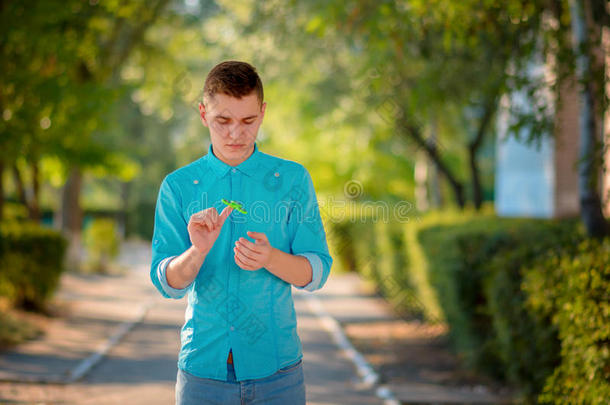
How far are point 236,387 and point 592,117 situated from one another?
5.07 meters

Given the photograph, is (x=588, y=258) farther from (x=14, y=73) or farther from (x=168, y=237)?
(x=14, y=73)

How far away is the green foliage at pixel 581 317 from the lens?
459 centimetres

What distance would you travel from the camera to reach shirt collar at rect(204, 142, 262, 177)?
8.98 feet

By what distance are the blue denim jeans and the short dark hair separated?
1.03 meters

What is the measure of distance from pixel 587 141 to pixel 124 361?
658 cm

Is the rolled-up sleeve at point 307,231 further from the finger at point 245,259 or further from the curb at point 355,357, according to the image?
the curb at point 355,357

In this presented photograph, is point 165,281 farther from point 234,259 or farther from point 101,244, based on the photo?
point 101,244

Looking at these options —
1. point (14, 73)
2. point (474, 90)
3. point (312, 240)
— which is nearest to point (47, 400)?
point (14, 73)

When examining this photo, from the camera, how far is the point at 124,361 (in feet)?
31.4

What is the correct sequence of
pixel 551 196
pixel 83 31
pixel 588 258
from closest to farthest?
pixel 588 258
pixel 83 31
pixel 551 196

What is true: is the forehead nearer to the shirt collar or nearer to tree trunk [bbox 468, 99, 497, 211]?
the shirt collar

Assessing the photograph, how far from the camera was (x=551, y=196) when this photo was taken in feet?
47.5

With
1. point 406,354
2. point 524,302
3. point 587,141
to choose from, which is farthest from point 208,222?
point 406,354

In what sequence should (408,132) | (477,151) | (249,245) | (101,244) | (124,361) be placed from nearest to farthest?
(249,245) < (124,361) < (408,132) < (477,151) < (101,244)
